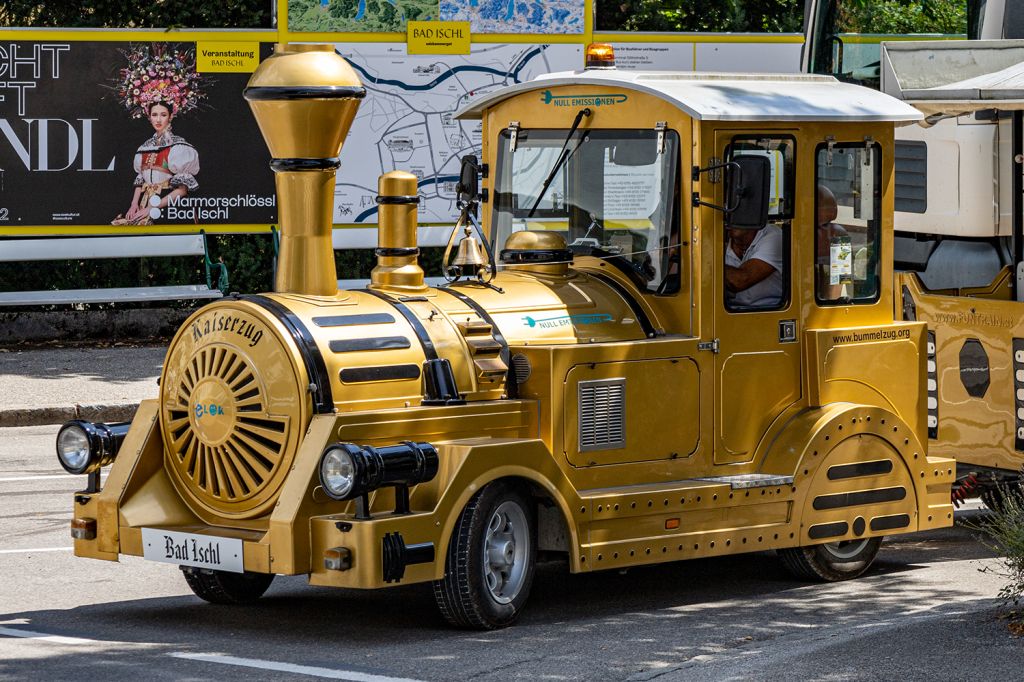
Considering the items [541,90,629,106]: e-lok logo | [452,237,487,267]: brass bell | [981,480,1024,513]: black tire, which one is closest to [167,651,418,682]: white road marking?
[452,237,487,267]: brass bell

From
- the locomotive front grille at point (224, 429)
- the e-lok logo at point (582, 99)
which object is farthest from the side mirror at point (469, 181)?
the locomotive front grille at point (224, 429)

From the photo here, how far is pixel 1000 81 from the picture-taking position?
10422 millimetres

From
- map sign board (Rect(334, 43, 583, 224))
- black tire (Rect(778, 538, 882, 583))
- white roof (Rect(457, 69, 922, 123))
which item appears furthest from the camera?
map sign board (Rect(334, 43, 583, 224))

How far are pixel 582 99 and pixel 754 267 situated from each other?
1.21 metres

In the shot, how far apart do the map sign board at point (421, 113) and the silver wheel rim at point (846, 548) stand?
31.3ft

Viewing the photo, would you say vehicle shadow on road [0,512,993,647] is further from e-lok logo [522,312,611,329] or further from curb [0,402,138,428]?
curb [0,402,138,428]

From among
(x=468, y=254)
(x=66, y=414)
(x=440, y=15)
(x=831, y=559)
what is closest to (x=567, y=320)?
(x=468, y=254)

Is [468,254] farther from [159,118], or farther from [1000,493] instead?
[159,118]

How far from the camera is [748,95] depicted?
352 inches

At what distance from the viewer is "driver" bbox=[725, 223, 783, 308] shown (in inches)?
348

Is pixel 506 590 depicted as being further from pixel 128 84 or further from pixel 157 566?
pixel 128 84

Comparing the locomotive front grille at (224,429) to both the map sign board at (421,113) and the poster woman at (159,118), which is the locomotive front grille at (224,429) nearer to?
the poster woman at (159,118)

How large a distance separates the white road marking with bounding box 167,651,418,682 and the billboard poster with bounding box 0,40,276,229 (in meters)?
10.7

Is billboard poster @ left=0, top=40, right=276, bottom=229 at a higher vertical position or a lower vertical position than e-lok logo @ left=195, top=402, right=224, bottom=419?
higher
